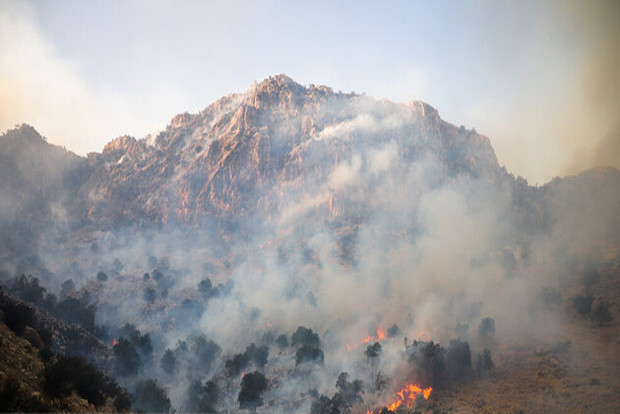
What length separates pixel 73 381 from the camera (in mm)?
28328

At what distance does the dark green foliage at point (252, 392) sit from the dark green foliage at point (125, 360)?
27.0 meters

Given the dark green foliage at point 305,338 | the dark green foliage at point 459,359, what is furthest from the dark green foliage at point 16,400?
the dark green foliage at point 305,338

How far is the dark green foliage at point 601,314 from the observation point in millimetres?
82500

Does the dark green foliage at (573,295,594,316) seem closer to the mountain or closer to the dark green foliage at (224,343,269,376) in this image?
the mountain

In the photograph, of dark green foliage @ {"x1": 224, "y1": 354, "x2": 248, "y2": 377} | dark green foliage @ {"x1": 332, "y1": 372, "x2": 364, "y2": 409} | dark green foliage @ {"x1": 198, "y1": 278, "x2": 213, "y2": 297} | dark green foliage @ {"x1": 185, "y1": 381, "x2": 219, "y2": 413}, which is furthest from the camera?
dark green foliage @ {"x1": 198, "y1": 278, "x2": 213, "y2": 297}

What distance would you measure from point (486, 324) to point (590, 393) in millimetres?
29832

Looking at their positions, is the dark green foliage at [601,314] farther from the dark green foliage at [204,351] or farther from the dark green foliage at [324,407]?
the dark green foliage at [204,351]

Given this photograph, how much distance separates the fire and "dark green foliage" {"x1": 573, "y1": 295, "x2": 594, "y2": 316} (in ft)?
170

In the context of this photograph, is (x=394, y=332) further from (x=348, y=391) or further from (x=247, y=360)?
(x=247, y=360)

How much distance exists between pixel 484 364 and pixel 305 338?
42.6 m

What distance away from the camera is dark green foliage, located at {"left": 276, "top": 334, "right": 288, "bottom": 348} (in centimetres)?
9475

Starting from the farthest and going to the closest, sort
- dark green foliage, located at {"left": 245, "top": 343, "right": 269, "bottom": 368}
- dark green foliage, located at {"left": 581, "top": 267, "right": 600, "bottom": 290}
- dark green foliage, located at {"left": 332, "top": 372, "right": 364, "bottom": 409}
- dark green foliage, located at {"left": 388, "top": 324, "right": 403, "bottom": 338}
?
1. dark green foliage, located at {"left": 581, "top": 267, "right": 600, "bottom": 290}
2. dark green foliage, located at {"left": 388, "top": 324, "right": 403, "bottom": 338}
3. dark green foliage, located at {"left": 245, "top": 343, "right": 269, "bottom": 368}
4. dark green foliage, located at {"left": 332, "top": 372, "right": 364, "bottom": 409}

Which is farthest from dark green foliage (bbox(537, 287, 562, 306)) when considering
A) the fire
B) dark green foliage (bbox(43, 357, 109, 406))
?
A: dark green foliage (bbox(43, 357, 109, 406))

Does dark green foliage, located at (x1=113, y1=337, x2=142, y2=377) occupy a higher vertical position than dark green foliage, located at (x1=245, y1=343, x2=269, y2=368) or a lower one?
lower
